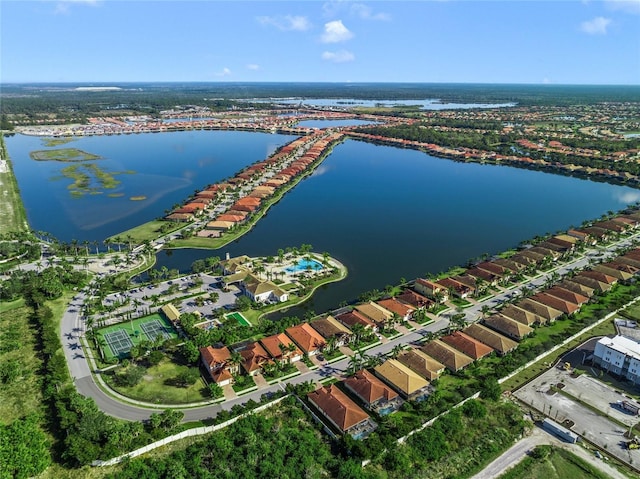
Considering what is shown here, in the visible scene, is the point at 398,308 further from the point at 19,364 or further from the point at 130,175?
the point at 130,175

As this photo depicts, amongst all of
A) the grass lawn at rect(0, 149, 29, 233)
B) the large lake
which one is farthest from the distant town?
the grass lawn at rect(0, 149, 29, 233)

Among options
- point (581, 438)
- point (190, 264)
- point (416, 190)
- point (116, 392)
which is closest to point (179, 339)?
point (116, 392)

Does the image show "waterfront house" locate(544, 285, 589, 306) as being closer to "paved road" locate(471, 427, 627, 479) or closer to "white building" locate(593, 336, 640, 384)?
"white building" locate(593, 336, 640, 384)

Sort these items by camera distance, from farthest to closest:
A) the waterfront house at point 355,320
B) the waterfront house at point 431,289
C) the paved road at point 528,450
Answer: the waterfront house at point 431,289 → the waterfront house at point 355,320 → the paved road at point 528,450

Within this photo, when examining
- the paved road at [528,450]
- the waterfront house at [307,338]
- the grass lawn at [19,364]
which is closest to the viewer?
the paved road at [528,450]

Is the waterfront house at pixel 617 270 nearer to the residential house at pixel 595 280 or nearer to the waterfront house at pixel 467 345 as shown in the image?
the residential house at pixel 595 280

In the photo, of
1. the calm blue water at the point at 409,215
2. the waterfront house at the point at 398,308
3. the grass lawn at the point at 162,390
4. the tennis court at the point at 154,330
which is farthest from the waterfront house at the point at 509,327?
the tennis court at the point at 154,330
